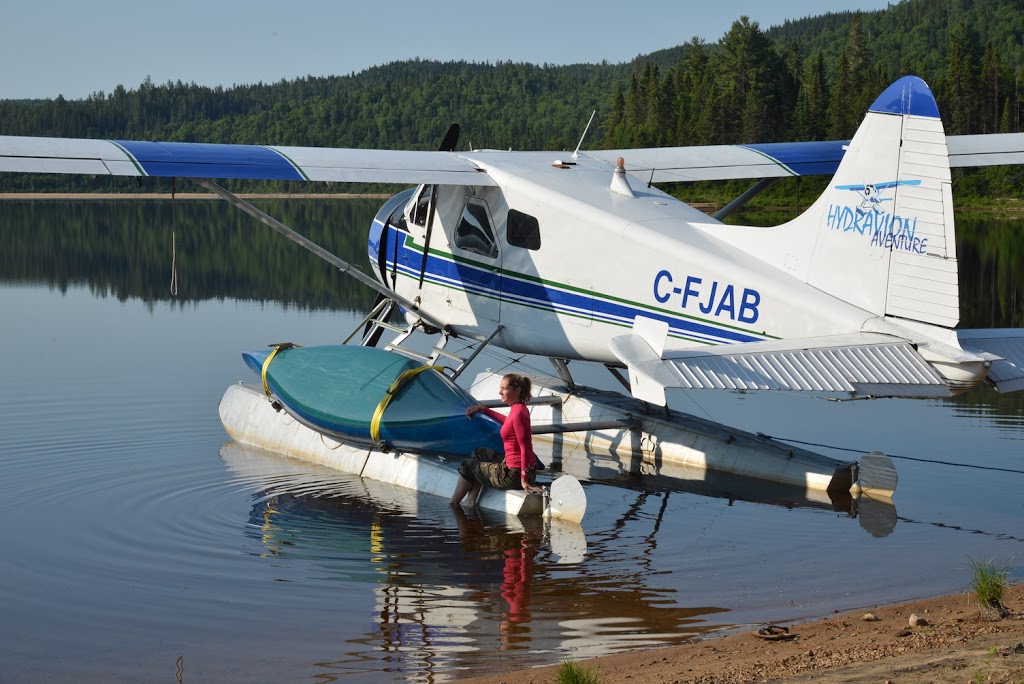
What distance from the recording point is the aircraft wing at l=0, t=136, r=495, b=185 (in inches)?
387

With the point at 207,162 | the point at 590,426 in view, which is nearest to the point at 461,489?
the point at 590,426

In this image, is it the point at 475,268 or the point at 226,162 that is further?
the point at 475,268

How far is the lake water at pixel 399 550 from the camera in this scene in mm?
6223

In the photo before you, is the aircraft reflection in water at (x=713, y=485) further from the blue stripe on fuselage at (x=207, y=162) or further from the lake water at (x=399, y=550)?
the blue stripe on fuselage at (x=207, y=162)

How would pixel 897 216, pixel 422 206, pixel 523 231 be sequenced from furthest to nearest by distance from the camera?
pixel 422 206
pixel 523 231
pixel 897 216

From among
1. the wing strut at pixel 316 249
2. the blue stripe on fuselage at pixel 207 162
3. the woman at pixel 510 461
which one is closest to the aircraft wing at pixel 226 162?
the blue stripe on fuselage at pixel 207 162

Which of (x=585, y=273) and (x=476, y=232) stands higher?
(x=476, y=232)

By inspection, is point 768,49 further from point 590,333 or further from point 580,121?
point 590,333

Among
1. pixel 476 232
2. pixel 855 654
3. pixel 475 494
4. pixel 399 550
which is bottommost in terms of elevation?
pixel 399 550

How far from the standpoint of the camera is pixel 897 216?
25.9 ft

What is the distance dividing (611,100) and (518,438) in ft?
446

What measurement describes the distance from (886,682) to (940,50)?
17203 centimetres

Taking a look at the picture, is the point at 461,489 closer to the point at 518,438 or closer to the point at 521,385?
the point at 518,438

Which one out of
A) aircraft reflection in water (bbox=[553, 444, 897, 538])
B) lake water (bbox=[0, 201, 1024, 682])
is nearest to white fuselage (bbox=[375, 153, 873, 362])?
aircraft reflection in water (bbox=[553, 444, 897, 538])
